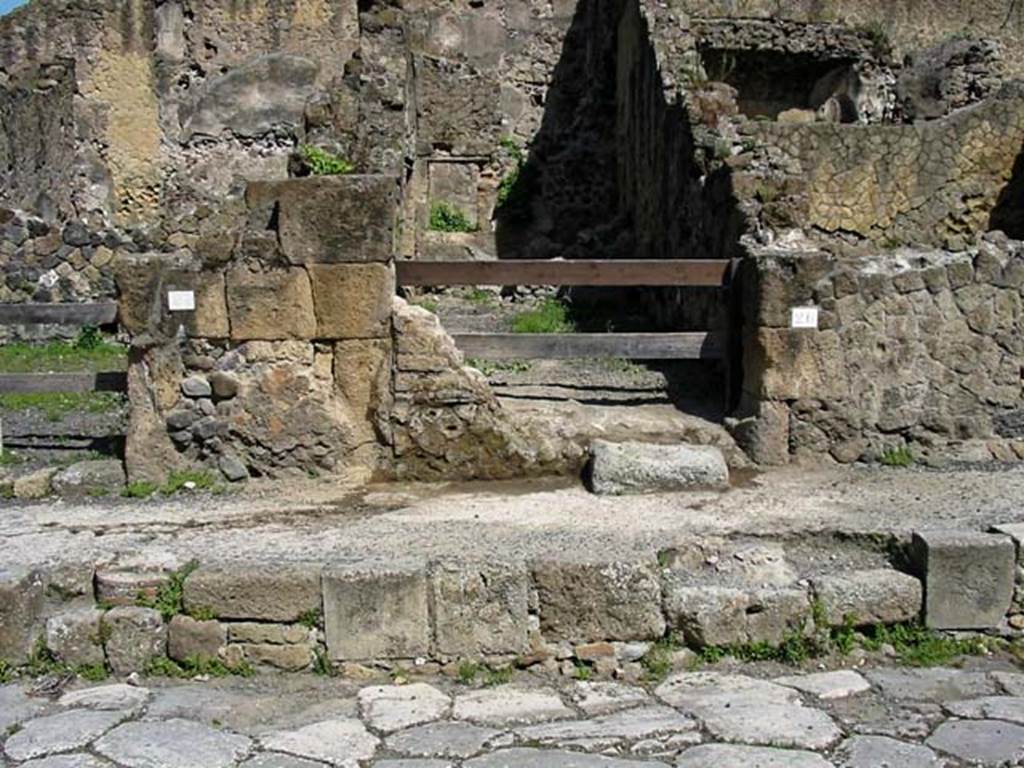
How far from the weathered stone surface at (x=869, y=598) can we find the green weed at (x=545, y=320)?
5.16 m

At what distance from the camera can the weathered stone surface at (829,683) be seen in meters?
3.65

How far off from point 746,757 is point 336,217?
3220 mm

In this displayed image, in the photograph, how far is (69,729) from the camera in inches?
132

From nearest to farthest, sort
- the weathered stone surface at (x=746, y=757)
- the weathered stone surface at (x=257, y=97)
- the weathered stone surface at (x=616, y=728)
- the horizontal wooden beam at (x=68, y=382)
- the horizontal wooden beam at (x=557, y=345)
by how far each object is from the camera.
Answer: the weathered stone surface at (x=746, y=757), the weathered stone surface at (x=616, y=728), the horizontal wooden beam at (x=68, y=382), the horizontal wooden beam at (x=557, y=345), the weathered stone surface at (x=257, y=97)

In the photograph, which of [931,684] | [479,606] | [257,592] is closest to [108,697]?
[257,592]

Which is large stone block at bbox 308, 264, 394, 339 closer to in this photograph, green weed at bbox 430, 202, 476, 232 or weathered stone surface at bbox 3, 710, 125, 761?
weathered stone surface at bbox 3, 710, 125, 761

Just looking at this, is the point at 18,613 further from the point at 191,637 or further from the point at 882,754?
the point at 882,754

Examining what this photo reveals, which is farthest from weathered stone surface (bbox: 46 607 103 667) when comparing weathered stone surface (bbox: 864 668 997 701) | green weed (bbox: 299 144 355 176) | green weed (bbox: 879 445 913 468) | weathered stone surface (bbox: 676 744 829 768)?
green weed (bbox: 299 144 355 176)

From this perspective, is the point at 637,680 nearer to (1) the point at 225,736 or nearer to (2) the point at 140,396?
(1) the point at 225,736

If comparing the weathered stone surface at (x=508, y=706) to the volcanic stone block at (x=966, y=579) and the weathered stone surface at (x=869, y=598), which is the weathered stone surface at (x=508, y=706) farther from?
the volcanic stone block at (x=966, y=579)

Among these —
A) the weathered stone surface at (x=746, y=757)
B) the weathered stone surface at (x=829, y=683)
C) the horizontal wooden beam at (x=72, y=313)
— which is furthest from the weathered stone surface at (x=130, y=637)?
the weathered stone surface at (x=829, y=683)

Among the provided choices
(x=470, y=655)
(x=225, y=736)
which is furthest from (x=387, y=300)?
(x=225, y=736)

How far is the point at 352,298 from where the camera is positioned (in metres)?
5.21

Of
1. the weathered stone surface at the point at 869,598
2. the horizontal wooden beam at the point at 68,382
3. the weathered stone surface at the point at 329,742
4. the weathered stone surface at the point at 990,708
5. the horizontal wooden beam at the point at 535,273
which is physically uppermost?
the horizontal wooden beam at the point at 535,273
